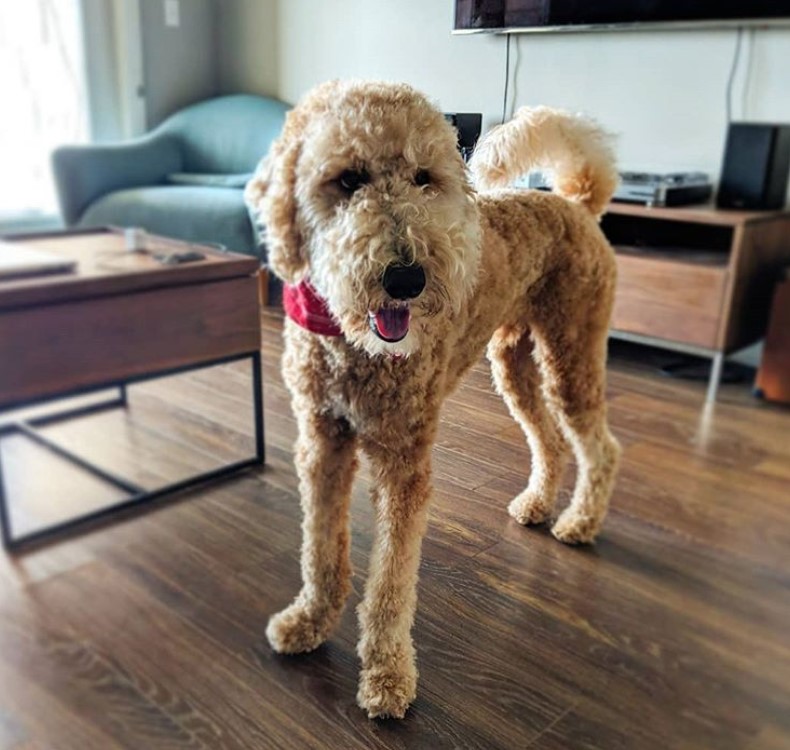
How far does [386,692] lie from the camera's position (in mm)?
848

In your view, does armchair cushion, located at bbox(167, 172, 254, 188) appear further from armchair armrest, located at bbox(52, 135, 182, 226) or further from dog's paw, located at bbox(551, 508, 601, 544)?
dog's paw, located at bbox(551, 508, 601, 544)

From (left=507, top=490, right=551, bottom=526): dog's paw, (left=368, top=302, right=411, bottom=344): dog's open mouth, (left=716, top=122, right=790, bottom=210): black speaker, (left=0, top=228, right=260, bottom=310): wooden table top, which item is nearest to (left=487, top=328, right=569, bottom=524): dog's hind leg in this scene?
(left=507, top=490, right=551, bottom=526): dog's paw

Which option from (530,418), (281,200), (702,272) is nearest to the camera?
(702,272)

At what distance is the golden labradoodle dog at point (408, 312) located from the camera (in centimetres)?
68

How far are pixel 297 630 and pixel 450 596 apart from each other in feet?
0.71

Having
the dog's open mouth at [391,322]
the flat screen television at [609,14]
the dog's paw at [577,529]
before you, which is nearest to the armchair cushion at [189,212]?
the dog's open mouth at [391,322]

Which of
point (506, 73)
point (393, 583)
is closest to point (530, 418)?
point (393, 583)

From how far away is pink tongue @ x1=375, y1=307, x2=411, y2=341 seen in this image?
2.26 ft

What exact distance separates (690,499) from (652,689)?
9.0 inches

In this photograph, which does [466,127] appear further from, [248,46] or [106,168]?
[106,168]

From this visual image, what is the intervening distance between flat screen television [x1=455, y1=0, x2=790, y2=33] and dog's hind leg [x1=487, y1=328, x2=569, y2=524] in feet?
1.57

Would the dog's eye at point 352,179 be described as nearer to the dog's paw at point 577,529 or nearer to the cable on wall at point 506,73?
the cable on wall at point 506,73

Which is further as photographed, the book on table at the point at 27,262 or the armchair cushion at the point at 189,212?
the armchair cushion at the point at 189,212

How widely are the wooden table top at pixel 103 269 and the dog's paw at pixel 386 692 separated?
0.52 meters
